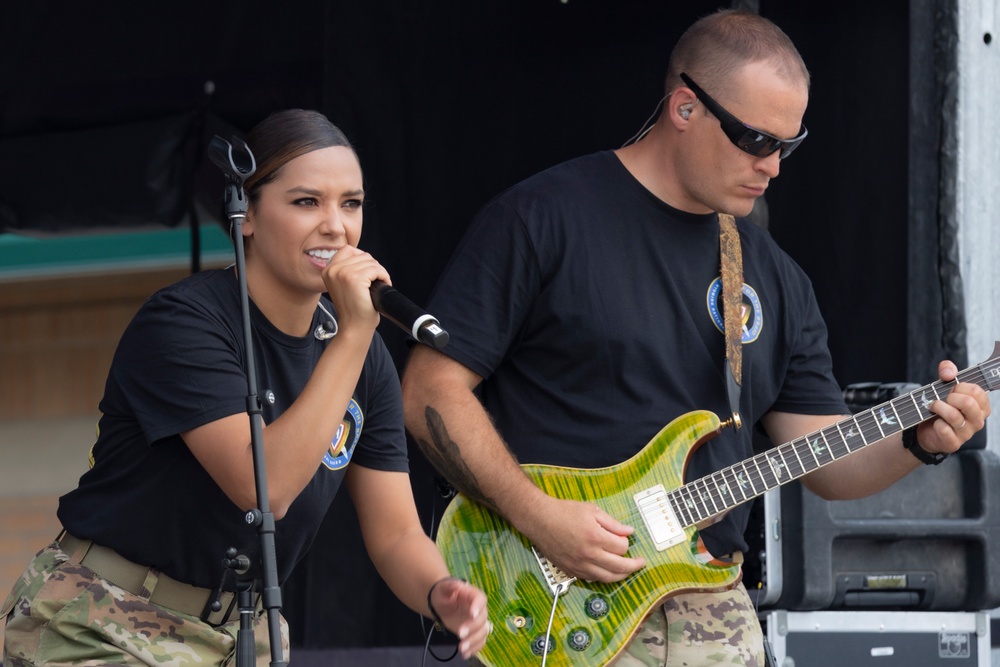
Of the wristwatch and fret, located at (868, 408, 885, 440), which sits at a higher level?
fret, located at (868, 408, 885, 440)

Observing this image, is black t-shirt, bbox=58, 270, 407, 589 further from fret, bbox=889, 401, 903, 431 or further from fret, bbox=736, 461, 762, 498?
fret, bbox=889, 401, 903, 431

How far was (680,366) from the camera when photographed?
3.04m

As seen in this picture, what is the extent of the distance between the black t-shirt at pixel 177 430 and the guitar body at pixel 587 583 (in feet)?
2.05

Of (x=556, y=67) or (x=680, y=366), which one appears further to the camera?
(x=556, y=67)

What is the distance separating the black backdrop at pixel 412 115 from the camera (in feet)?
14.1

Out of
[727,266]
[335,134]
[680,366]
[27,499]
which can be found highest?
[335,134]

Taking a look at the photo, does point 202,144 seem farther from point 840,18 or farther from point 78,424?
point 78,424

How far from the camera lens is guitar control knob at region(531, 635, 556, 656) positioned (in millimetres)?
2895

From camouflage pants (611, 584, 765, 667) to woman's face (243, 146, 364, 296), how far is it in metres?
1.08

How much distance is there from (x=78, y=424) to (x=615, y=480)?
5.68 m

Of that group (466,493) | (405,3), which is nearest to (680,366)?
(466,493)

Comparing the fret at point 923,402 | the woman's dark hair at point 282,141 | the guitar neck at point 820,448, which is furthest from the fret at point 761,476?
the woman's dark hair at point 282,141

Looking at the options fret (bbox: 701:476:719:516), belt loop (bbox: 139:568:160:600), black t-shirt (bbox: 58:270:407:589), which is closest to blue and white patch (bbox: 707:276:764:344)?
fret (bbox: 701:476:719:516)

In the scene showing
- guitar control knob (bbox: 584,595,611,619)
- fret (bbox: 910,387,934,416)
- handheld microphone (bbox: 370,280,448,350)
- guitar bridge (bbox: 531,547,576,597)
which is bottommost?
guitar control knob (bbox: 584,595,611,619)
